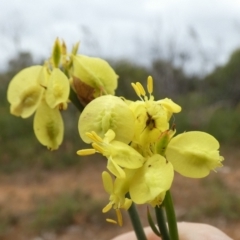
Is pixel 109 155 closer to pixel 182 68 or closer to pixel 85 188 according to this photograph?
pixel 85 188

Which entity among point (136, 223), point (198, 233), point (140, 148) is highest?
point (140, 148)

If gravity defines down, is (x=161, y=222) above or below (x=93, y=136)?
below

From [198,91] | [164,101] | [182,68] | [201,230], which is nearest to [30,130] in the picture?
[182,68]

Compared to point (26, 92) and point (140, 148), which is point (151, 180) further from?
point (26, 92)

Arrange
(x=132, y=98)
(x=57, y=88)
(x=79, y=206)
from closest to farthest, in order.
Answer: (x=57, y=88), (x=79, y=206), (x=132, y=98)

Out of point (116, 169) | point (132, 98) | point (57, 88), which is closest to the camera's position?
point (116, 169)

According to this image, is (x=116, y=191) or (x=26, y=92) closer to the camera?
(x=116, y=191)

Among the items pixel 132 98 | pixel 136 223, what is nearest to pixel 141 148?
pixel 136 223

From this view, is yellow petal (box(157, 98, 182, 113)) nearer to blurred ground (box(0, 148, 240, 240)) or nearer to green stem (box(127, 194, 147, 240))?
green stem (box(127, 194, 147, 240))
